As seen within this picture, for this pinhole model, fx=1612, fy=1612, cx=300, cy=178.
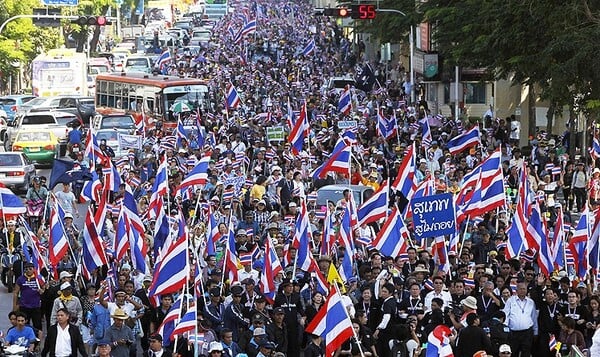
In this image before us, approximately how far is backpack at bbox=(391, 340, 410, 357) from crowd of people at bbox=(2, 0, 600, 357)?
0.03 m

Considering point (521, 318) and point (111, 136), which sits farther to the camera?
point (111, 136)

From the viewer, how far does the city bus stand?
152 feet

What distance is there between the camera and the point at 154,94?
4681 centimetres

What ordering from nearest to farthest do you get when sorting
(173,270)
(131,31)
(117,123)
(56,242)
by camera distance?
(173,270) → (56,242) → (117,123) → (131,31)

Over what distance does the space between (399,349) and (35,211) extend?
Result: 1216 centimetres

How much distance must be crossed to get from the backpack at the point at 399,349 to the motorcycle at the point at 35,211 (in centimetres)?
1181

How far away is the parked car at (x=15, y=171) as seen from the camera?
117 ft

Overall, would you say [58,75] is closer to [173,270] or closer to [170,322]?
[173,270]

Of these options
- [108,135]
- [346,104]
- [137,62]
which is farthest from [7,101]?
[346,104]

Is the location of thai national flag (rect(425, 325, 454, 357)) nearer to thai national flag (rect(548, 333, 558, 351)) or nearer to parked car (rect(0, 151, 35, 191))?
thai national flag (rect(548, 333, 558, 351))

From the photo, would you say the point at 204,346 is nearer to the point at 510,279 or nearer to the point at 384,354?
the point at 384,354

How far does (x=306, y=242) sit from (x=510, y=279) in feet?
9.50

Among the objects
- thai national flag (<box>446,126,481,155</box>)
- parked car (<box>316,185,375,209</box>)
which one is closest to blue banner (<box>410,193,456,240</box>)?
A: parked car (<box>316,185,375,209</box>)

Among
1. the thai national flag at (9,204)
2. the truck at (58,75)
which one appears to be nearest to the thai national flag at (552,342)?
the thai national flag at (9,204)
